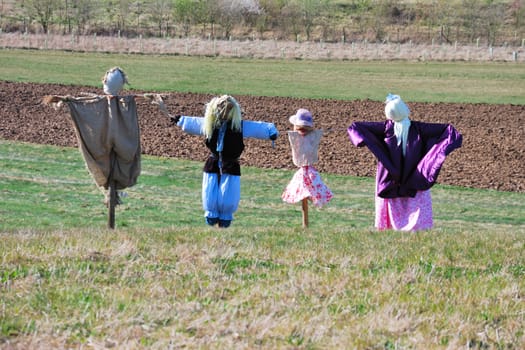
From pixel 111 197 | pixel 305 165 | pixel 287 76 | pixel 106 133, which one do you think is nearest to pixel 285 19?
pixel 287 76

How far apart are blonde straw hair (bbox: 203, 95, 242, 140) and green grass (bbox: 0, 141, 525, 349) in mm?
1400

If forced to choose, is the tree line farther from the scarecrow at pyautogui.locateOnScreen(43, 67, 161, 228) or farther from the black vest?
the black vest

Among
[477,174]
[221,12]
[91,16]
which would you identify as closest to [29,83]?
[477,174]

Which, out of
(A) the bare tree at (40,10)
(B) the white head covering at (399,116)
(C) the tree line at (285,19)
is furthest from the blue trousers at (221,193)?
(A) the bare tree at (40,10)

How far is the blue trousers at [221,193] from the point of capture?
10359mm

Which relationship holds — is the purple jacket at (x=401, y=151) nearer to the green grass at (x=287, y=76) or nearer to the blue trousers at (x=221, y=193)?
the blue trousers at (x=221, y=193)

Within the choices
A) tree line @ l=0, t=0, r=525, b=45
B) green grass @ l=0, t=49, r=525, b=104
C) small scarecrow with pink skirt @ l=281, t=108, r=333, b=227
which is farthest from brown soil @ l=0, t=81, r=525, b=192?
tree line @ l=0, t=0, r=525, b=45

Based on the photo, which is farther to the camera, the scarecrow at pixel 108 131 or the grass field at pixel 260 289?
the scarecrow at pixel 108 131

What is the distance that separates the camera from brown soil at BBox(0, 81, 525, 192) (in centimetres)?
1947

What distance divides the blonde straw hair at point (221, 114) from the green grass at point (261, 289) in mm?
1400

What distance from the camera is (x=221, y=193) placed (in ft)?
34.0

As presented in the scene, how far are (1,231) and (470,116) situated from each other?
1950 centimetres

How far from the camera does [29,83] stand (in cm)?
3269

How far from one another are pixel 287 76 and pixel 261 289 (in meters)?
35.2
